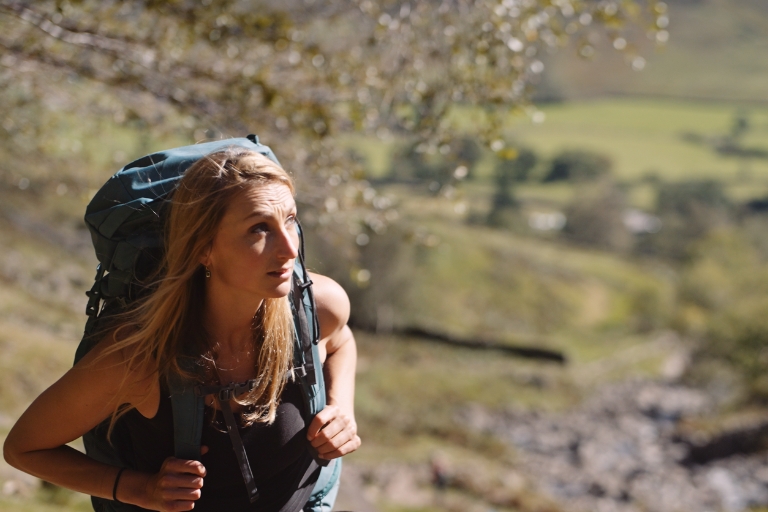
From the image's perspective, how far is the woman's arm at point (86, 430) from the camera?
101 inches

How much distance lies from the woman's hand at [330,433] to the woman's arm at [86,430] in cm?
42

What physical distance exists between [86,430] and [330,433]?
0.81 metres

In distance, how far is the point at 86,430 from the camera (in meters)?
2.69

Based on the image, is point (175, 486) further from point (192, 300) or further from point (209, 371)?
point (192, 300)

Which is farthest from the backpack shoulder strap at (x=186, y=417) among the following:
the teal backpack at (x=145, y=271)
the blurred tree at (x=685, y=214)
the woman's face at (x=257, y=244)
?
the blurred tree at (x=685, y=214)

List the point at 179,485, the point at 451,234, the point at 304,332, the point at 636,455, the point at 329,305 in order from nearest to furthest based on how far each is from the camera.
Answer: the point at 179,485
the point at 304,332
the point at 329,305
the point at 636,455
the point at 451,234

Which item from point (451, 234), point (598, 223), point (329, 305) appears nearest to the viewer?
point (329, 305)

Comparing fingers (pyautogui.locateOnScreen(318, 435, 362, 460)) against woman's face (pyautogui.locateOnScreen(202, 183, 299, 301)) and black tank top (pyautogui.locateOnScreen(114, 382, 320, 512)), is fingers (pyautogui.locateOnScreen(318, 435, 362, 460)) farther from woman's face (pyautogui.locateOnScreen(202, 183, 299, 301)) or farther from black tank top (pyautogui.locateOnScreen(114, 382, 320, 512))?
woman's face (pyautogui.locateOnScreen(202, 183, 299, 301))

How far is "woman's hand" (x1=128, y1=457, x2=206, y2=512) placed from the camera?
8.39 feet

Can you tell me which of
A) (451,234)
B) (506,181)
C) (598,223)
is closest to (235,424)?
(451,234)

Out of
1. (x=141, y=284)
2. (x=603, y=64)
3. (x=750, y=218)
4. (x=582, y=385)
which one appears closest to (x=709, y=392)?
(x=582, y=385)

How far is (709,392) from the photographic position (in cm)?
5103

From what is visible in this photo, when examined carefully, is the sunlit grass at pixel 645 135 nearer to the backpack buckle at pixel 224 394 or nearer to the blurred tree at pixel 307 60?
the blurred tree at pixel 307 60

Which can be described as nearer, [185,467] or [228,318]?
[185,467]
